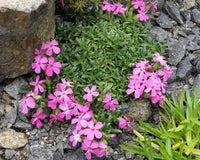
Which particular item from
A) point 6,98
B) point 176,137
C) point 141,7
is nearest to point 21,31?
point 6,98

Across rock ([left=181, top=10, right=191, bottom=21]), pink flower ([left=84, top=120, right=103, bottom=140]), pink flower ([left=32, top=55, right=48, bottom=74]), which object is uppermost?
rock ([left=181, top=10, right=191, bottom=21])

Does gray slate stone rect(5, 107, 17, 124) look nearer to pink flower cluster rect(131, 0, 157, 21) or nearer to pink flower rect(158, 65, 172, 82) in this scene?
pink flower rect(158, 65, 172, 82)

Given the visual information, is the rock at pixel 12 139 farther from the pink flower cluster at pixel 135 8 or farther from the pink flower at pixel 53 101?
the pink flower cluster at pixel 135 8

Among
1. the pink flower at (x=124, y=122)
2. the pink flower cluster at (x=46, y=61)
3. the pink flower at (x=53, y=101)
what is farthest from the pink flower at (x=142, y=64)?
the pink flower at (x=53, y=101)

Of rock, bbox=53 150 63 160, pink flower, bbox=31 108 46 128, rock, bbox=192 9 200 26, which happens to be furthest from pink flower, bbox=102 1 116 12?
rock, bbox=53 150 63 160

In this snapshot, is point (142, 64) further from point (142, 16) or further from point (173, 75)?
point (142, 16)
